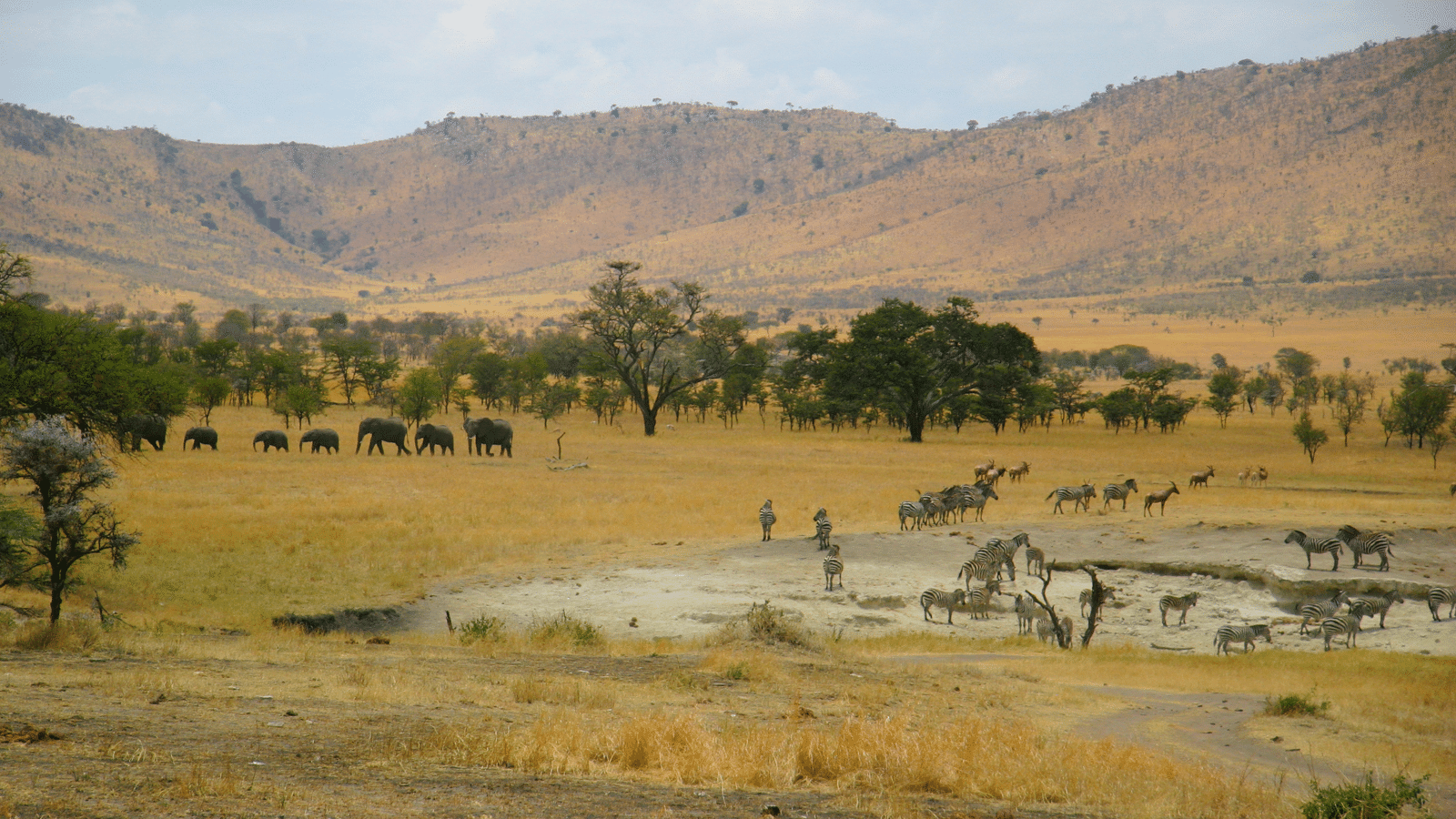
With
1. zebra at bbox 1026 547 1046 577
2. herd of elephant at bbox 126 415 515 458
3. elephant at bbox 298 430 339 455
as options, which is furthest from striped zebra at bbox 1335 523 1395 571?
elephant at bbox 298 430 339 455

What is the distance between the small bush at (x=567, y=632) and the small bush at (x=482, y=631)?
22.3 inches

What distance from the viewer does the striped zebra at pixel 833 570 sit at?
19250mm

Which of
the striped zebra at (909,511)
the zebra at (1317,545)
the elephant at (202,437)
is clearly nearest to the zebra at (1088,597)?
the zebra at (1317,545)

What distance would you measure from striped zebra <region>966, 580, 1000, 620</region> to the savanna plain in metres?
0.34

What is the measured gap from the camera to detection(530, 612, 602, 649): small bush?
15195 millimetres

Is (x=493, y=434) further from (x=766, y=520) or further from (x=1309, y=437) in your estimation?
(x=1309, y=437)

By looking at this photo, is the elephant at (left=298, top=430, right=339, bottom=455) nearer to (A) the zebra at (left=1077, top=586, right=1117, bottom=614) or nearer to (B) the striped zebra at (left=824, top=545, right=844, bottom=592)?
(B) the striped zebra at (left=824, top=545, right=844, bottom=592)

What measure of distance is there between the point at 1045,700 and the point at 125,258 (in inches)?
8613

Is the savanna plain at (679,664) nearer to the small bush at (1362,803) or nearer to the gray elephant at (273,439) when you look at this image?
the small bush at (1362,803)

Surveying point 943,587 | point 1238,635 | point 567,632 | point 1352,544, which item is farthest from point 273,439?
point 1352,544

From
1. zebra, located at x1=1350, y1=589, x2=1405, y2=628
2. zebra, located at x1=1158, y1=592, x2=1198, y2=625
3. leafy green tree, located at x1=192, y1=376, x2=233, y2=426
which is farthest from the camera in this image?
leafy green tree, located at x1=192, y1=376, x2=233, y2=426

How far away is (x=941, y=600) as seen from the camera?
59.5 feet

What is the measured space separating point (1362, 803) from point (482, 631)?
12.4 metres

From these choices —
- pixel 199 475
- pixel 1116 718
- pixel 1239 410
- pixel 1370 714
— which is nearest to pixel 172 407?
pixel 199 475
